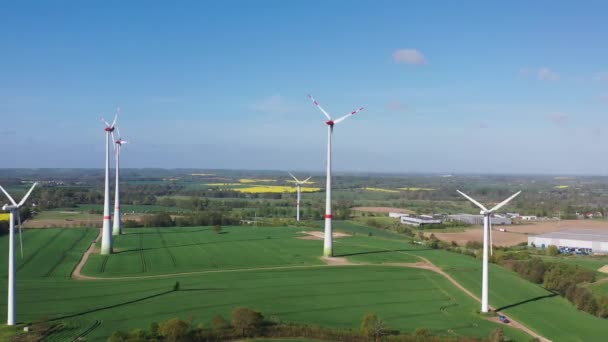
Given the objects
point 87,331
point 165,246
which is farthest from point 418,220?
point 87,331

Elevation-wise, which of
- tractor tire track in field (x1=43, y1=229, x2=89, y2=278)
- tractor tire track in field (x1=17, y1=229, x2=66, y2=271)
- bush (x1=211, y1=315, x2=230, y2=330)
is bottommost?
tractor tire track in field (x1=43, y1=229, x2=89, y2=278)

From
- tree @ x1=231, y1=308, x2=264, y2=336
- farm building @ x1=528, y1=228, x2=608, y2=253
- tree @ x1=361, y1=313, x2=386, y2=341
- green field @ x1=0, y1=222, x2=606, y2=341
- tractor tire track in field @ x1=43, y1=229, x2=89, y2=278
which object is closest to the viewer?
tree @ x1=361, y1=313, x2=386, y2=341

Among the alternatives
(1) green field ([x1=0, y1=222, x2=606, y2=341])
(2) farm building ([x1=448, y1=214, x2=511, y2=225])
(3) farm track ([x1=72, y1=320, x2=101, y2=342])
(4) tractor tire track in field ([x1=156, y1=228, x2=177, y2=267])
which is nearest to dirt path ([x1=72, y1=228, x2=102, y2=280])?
(1) green field ([x1=0, y1=222, x2=606, y2=341])

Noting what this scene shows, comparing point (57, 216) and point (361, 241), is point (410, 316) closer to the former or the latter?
point (361, 241)

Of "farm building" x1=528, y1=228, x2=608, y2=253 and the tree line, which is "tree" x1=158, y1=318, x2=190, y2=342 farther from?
"farm building" x1=528, y1=228, x2=608, y2=253

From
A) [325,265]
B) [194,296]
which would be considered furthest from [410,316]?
[325,265]

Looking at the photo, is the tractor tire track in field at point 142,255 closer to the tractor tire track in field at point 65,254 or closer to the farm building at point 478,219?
the tractor tire track in field at point 65,254
